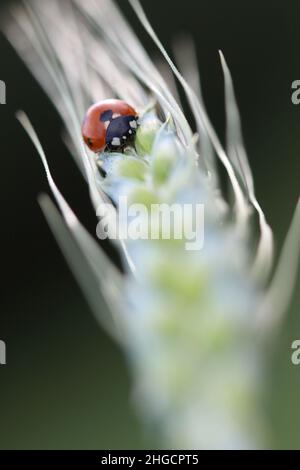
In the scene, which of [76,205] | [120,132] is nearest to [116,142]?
[120,132]

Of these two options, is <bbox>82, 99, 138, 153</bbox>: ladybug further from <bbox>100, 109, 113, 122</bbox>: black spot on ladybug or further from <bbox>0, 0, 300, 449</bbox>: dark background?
<bbox>0, 0, 300, 449</bbox>: dark background

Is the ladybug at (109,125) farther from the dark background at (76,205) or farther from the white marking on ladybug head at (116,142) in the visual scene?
the dark background at (76,205)

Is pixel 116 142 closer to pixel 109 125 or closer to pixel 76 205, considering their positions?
pixel 109 125

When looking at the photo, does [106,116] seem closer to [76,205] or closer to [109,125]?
[109,125]

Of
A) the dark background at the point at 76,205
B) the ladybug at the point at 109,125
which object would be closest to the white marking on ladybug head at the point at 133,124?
the ladybug at the point at 109,125

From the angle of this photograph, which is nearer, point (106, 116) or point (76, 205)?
point (106, 116)

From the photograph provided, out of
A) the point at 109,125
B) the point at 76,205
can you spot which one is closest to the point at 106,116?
the point at 109,125

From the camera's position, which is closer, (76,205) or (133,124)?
(133,124)
